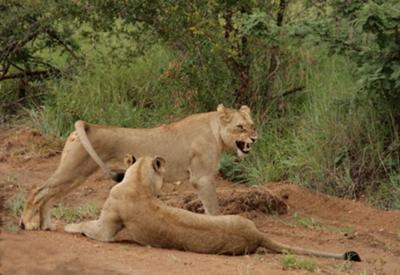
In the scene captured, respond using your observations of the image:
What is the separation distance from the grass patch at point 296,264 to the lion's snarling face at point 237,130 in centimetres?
189

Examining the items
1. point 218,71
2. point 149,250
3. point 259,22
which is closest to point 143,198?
point 149,250

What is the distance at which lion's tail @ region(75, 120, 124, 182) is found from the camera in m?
7.92

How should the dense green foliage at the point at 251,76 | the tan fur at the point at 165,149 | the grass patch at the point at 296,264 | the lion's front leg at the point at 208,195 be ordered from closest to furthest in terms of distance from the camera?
the grass patch at the point at 296,264
the tan fur at the point at 165,149
the lion's front leg at the point at 208,195
the dense green foliage at the point at 251,76

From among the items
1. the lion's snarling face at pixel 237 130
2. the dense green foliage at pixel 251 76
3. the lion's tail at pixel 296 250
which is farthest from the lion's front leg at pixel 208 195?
the dense green foliage at pixel 251 76

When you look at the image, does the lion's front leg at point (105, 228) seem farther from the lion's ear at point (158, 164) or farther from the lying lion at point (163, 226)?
the lion's ear at point (158, 164)

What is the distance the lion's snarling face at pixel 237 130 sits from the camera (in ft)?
29.5

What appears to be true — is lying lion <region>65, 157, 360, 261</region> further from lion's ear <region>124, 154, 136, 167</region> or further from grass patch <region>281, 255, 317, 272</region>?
grass patch <region>281, 255, 317, 272</region>

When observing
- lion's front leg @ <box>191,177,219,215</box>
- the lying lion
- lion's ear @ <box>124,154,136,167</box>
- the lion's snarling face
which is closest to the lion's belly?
the lying lion

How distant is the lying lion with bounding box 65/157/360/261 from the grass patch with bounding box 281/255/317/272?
1.32 feet

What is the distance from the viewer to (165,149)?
893cm

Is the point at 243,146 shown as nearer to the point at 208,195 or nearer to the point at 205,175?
the point at 205,175

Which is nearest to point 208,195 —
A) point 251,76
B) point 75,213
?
point 75,213

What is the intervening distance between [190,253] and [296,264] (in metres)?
0.78

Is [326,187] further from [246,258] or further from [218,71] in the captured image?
[246,258]
